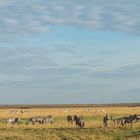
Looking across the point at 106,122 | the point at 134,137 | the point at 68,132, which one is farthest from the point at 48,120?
the point at 134,137

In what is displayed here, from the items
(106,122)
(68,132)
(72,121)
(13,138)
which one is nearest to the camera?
(13,138)

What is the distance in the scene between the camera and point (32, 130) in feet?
122

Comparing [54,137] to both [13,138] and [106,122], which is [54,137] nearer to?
A: [13,138]

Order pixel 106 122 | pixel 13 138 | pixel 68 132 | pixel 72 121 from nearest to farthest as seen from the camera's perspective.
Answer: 1. pixel 13 138
2. pixel 68 132
3. pixel 106 122
4. pixel 72 121

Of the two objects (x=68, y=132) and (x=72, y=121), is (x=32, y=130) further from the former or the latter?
(x=72, y=121)

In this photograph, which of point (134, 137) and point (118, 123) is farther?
point (118, 123)

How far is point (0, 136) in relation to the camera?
34625mm

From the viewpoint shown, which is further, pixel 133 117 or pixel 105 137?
pixel 133 117

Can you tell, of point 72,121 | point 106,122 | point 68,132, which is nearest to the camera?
point 68,132

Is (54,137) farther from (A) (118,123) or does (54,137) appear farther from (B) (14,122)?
(B) (14,122)

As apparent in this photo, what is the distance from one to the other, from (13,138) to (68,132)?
4568 mm

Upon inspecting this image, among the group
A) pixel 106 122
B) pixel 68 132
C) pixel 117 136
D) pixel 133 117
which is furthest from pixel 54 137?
pixel 133 117

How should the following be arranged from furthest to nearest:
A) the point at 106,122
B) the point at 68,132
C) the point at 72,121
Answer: the point at 72,121 → the point at 106,122 → the point at 68,132

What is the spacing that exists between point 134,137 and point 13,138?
891 cm
